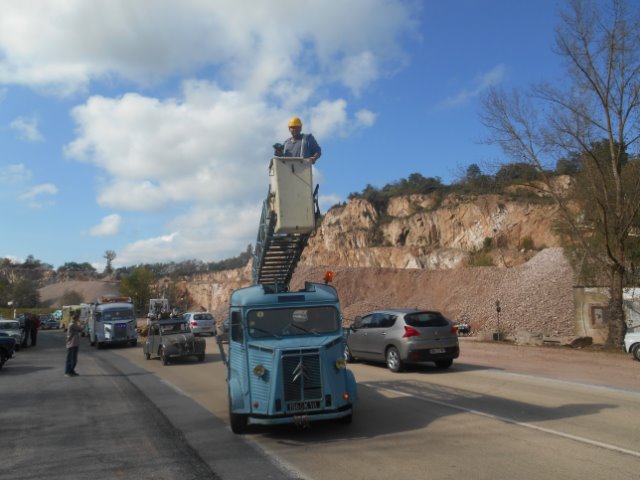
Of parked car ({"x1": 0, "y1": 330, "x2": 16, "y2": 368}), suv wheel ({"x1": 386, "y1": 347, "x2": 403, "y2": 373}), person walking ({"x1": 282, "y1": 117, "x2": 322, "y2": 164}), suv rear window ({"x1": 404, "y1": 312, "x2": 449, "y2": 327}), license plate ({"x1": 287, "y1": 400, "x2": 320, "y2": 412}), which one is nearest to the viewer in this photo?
license plate ({"x1": 287, "y1": 400, "x2": 320, "y2": 412})

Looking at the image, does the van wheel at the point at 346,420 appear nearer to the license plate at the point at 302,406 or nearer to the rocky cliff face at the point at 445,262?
the license plate at the point at 302,406

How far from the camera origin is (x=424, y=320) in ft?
48.6

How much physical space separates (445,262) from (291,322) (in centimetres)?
7843

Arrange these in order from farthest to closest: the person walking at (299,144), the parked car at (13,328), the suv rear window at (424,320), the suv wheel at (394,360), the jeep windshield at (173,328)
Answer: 1. the parked car at (13,328)
2. the jeep windshield at (173,328)
3. the suv rear window at (424,320)
4. the suv wheel at (394,360)
5. the person walking at (299,144)

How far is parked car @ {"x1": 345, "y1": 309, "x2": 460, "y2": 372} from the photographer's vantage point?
14.3 metres

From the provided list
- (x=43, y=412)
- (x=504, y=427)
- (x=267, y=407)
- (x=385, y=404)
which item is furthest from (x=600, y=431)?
(x=43, y=412)

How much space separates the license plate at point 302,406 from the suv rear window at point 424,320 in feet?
24.5

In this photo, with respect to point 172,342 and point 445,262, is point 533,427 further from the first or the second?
point 445,262

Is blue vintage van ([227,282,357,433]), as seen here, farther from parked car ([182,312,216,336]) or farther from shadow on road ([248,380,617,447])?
parked car ([182,312,216,336])

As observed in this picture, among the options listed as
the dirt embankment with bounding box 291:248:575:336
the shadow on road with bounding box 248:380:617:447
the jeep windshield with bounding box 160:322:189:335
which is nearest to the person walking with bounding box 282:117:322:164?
the shadow on road with bounding box 248:380:617:447

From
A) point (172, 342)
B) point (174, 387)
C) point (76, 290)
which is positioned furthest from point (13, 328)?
point (76, 290)

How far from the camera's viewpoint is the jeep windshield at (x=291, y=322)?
8.16 m

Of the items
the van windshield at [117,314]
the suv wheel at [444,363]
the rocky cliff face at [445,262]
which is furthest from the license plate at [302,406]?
the rocky cliff face at [445,262]

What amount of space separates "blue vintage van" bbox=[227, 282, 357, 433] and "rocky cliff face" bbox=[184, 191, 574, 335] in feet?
83.9
